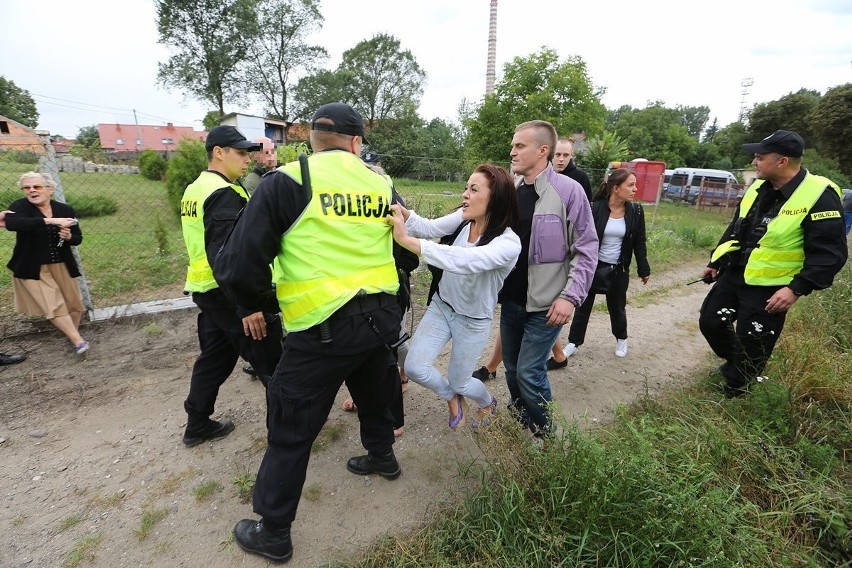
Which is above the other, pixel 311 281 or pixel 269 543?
pixel 311 281

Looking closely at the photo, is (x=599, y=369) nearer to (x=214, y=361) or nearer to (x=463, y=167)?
(x=214, y=361)

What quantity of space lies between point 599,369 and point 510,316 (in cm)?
181

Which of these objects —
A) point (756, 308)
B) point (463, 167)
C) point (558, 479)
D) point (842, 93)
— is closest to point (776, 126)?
point (842, 93)

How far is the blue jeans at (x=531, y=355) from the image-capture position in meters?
2.46

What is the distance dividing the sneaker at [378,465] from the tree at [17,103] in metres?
47.6

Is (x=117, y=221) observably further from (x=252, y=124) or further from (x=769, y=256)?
(x=252, y=124)

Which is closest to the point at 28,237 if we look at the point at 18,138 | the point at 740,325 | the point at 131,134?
the point at 18,138

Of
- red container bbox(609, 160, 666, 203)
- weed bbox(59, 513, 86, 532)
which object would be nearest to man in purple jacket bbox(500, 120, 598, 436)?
weed bbox(59, 513, 86, 532)

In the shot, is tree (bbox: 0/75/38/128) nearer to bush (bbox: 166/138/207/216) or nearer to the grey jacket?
bush (bbox: 166/138/207/216)

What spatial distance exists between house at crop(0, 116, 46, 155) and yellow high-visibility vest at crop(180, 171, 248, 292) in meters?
2.77

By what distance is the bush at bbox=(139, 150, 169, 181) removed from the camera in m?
14.5

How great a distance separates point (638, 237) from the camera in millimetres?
3969

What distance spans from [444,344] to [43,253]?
3.72 m

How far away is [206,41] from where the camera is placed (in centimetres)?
2691
